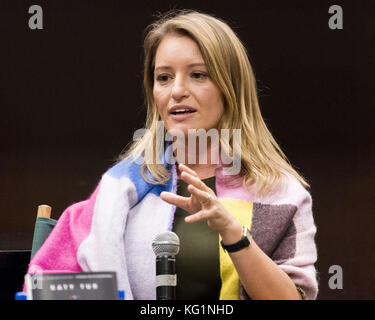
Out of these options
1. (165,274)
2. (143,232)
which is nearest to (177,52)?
(143,232)

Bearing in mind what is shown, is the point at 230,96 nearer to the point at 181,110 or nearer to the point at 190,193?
the point at 181,110

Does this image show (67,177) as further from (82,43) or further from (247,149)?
(247,149)

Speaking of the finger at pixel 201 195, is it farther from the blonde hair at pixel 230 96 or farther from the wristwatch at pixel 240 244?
the blonde hair at pixel 230 96

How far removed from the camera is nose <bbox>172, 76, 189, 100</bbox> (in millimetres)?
1781

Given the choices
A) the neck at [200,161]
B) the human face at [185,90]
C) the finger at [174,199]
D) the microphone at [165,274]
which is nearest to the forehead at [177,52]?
the human face at [185,90]

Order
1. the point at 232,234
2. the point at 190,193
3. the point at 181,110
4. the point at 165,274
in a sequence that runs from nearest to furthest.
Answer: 1. the point at 165,274
2. the point at 232,234
3. the point at 190,193
4. the point at 181,110

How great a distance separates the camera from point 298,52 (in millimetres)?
2584

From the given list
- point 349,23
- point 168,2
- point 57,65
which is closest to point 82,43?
point 57,65

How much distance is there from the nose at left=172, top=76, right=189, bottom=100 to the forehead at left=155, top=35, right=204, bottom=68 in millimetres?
54

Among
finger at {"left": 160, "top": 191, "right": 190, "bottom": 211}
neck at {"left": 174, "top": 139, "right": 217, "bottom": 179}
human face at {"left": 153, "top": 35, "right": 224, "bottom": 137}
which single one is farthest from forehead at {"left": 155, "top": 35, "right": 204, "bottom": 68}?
finger at {"left": 160, "top": 191, "right": 190, "bottom": 211}

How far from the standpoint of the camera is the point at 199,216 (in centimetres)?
136

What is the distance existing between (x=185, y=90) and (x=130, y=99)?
0.81m
